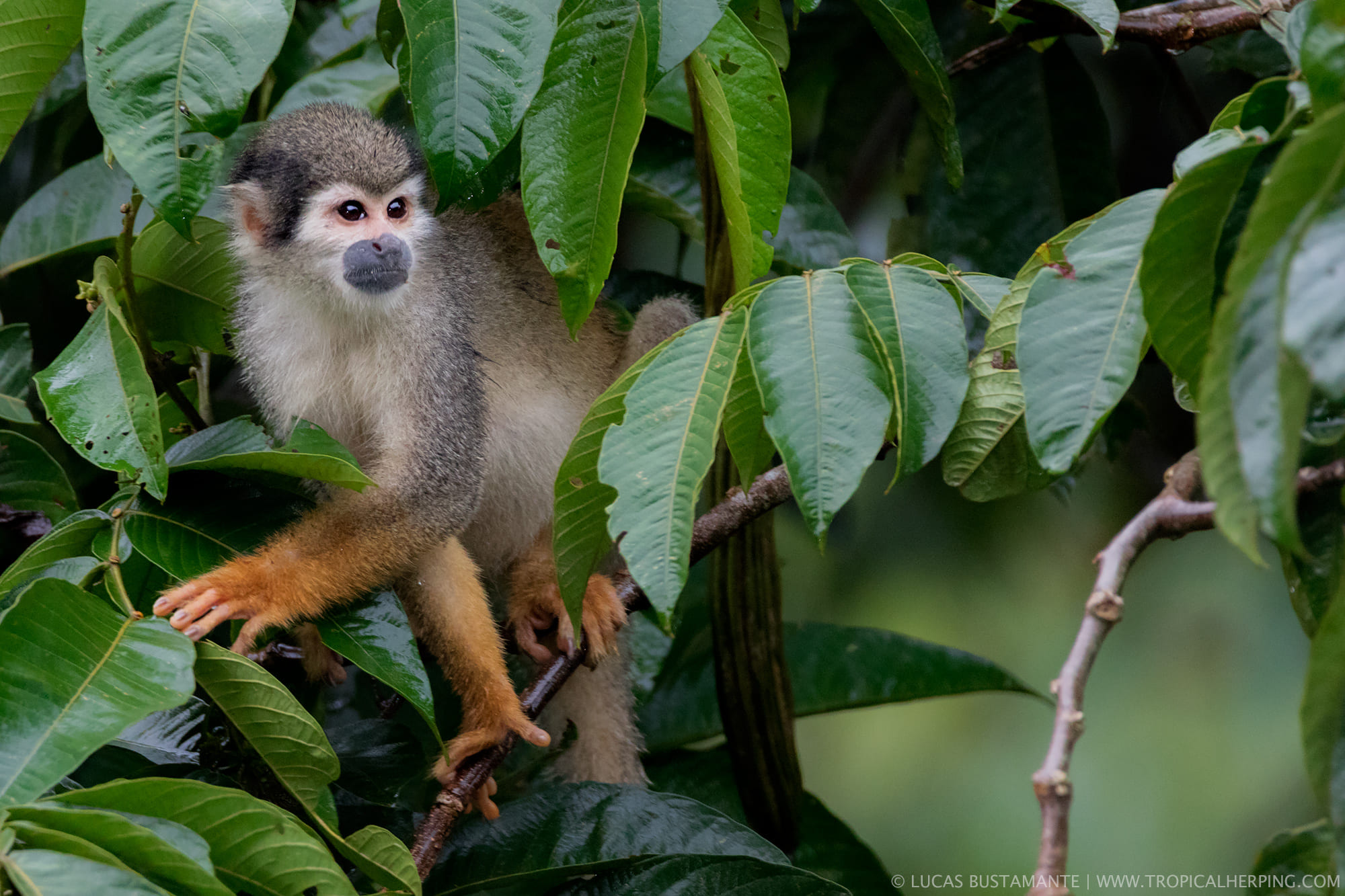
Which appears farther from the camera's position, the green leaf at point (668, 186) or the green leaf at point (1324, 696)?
the green leaf at point (668, 186)

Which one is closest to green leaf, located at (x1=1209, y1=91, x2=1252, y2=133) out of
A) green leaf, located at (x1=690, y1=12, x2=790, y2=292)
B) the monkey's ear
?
green leaf, located at (x1=690, y1=12, x2=790, y2=292)

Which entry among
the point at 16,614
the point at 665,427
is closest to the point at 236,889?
the point at 16,614

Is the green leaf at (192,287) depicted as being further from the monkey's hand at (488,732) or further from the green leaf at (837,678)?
the green leaf at (837,678)

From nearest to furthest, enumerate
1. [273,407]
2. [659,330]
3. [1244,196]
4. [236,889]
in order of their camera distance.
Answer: [1244,196] < [236,889] < [273,407] < [659,330]

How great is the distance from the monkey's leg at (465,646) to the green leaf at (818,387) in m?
0.94

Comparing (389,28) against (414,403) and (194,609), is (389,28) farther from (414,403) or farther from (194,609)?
(194,609)

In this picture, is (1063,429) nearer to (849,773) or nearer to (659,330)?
(659,330)

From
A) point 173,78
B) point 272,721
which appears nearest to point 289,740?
point 272,721

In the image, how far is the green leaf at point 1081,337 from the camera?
3.38 feet

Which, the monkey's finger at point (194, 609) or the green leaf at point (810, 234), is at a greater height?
the green leaf at point (810, 234)

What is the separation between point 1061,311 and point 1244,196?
19cm

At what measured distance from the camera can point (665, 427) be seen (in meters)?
1.15

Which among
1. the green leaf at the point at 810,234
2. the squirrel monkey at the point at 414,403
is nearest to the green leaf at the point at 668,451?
the squirrel monkey at the point at 414,403

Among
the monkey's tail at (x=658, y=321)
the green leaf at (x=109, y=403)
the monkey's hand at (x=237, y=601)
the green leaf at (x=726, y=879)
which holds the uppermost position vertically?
the green leaf at (x=109, y=403)
